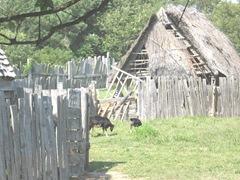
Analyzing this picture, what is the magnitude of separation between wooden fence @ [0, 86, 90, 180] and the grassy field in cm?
103

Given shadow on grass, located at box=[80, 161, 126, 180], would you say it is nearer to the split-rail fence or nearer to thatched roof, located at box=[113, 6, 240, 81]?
the split-rail fence

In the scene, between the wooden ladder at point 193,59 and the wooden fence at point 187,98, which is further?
the wooden ladder at point 193,59

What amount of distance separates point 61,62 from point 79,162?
2800 centimetres

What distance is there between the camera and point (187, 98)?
20.9 metres

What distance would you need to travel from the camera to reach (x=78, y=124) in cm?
1109

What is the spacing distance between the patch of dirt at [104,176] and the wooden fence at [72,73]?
12143mm

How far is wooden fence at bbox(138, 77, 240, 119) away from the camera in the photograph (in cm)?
2047

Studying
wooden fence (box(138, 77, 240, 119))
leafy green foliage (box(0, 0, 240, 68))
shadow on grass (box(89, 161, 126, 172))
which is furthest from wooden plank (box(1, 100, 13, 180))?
leafy green foliage (box(0, 0, 240, 68))

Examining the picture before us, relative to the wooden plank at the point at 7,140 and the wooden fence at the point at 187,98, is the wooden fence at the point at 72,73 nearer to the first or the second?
the wooden fence at the point at 187,98

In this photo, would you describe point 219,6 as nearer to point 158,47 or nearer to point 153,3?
point 153,3

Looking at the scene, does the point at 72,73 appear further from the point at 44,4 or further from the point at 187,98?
the point at 44,4

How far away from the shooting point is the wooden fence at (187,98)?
2047 centimetres

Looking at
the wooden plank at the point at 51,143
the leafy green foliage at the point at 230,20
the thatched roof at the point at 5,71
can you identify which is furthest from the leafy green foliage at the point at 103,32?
the wooden plank at the point at 51,143

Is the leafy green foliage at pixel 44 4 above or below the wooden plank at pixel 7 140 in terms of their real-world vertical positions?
above
